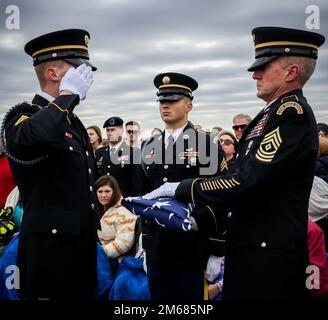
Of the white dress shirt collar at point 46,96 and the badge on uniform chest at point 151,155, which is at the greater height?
the white dress shirt collar at point 46,96

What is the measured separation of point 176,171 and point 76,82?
1.77 m

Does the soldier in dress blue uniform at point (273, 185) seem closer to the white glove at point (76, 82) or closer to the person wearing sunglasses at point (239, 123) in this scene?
the white glove at point (76, 82)

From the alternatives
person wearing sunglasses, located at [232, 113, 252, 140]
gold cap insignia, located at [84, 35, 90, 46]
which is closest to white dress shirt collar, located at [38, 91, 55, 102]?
gold cap insignia, located at [84, 35, 90, 46]

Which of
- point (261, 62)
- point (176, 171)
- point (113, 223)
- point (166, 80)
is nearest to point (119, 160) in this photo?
point (113, 223)

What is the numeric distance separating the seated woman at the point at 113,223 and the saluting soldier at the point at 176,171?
121 centimetres

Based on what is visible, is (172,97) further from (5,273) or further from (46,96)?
(5,273)

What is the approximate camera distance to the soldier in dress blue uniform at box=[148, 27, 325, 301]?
291 centimetres

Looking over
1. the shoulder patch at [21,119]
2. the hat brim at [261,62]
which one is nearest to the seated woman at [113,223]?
the shoulder patch at [21,119]

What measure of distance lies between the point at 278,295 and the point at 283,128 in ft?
3.42

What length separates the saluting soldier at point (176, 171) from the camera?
4.46m

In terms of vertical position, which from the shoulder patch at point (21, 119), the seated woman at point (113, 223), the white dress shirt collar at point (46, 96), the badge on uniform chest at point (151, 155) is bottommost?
the seated woman at point (113, 223)

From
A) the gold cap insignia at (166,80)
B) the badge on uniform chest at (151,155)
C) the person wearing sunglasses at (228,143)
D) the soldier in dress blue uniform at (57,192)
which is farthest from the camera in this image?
the person wearing sunglasses at (228,143)

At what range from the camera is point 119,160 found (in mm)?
9188
